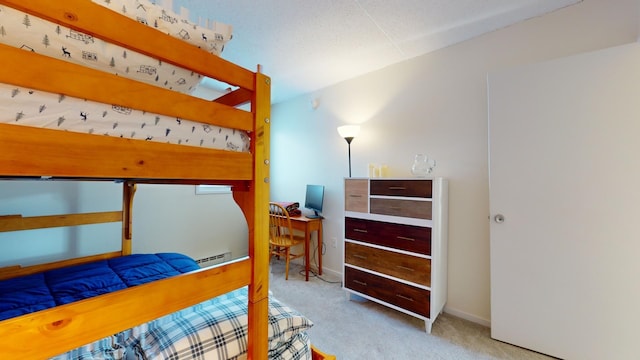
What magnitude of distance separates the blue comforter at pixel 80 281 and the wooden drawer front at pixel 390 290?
1.42m

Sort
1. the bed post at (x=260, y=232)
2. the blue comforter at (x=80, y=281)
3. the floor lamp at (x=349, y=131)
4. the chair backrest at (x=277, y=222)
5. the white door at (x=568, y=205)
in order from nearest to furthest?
the bed post at (x=260, y=232) → the blue comforter at (x=80, y=281) → the white door at (x=568, y=205) → the floor lamp at (x=349, y=131) → the chair backrest at (x=277, y=222)

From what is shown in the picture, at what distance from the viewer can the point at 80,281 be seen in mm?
1444

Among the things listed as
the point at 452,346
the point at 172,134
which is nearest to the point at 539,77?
the point at 452,346

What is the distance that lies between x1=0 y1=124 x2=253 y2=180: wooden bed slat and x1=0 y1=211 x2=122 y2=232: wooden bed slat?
1980 mm

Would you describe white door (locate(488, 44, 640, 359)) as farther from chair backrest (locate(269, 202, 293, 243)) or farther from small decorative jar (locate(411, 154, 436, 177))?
chair backrest (locate(269, 202, 293, 243))

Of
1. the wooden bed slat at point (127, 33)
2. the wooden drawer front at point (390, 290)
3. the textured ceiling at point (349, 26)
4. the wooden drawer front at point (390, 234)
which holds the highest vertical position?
the textured ceiling at point (349, 26)

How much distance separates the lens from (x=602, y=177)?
1.52 metres

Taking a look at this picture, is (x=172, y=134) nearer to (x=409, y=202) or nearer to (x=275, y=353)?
(x=275, y=353)

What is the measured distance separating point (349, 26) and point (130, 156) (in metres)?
1.87

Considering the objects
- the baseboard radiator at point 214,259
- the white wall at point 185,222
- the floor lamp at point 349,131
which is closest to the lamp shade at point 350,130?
the floor lamp at point 349,131

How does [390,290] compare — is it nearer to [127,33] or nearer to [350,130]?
[350,130]

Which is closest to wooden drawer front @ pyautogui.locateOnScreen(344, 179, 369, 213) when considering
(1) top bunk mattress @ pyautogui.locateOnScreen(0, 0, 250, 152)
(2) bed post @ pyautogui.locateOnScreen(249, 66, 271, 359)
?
(2) bed post @ pyautogui.locateOnScreen(249, 66, 271, 359)

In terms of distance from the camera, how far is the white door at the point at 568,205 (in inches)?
57.6

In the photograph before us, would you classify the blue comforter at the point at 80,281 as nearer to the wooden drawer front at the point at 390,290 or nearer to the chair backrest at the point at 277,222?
the chair backrest at the point at 277,222
